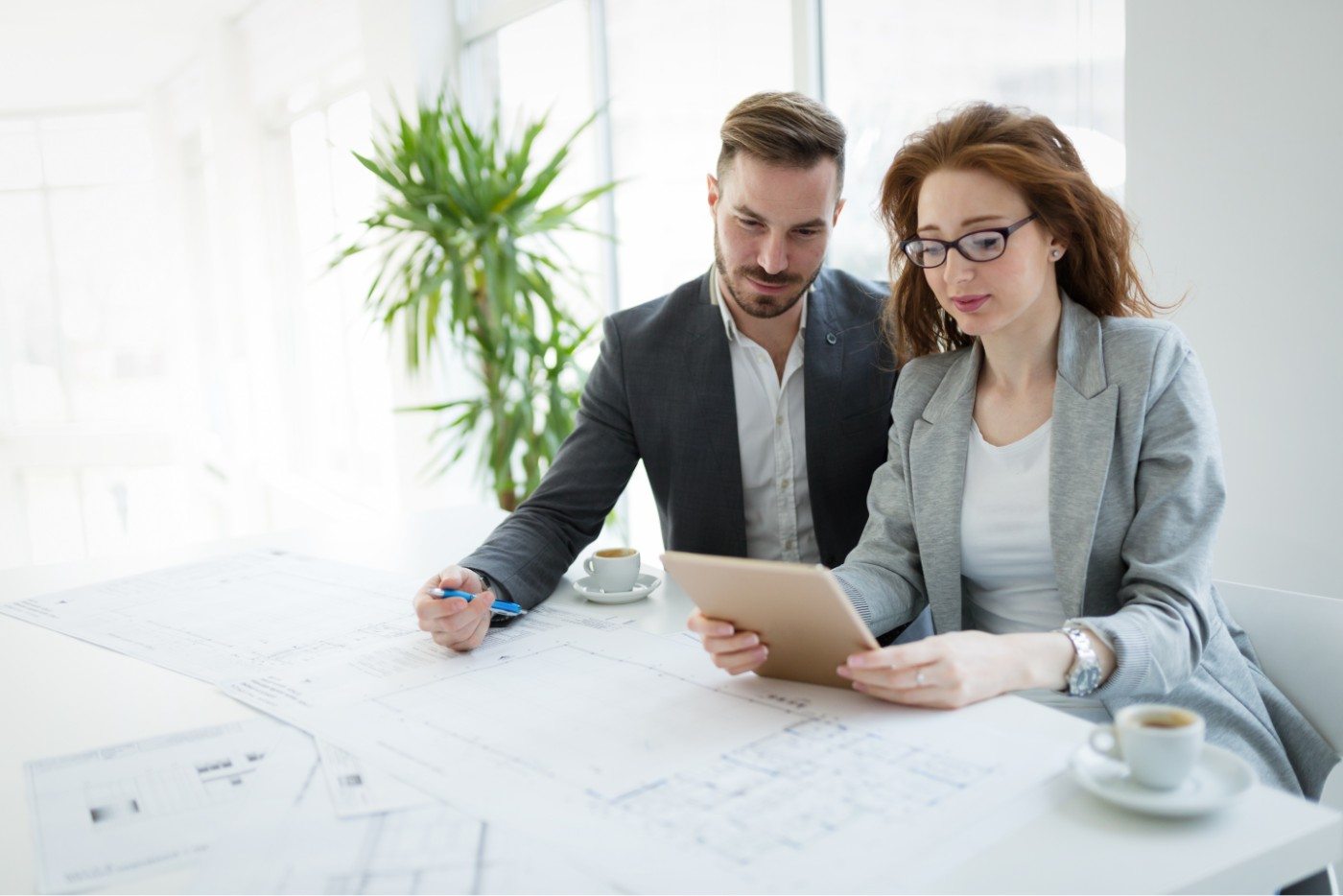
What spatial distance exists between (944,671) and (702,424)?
3.29ft

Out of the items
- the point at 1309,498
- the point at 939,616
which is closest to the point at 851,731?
the point at 939,616

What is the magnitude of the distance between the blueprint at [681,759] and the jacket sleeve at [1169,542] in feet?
0.99

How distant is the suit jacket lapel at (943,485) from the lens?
5.36 ft

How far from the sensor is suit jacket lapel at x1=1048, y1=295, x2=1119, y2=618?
4.88 feet

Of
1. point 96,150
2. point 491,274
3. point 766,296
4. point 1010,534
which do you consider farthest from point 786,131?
point 96,150

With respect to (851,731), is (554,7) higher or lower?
higher

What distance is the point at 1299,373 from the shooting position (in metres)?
1.95

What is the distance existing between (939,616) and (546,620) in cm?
60

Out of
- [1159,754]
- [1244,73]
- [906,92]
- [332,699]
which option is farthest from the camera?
[906,92]

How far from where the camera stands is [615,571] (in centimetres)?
173

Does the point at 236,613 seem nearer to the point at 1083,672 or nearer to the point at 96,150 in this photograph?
the point at 1083,672

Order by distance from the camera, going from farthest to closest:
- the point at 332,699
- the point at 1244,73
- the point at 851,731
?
the point at 1244,73, the point at 332,699, the point at 851,731

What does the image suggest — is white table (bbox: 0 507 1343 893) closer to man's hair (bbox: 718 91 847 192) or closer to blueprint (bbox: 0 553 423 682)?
blueprint (bbox: 0 553 423 682)

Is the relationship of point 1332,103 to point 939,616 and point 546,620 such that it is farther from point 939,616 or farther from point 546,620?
point 546,620
